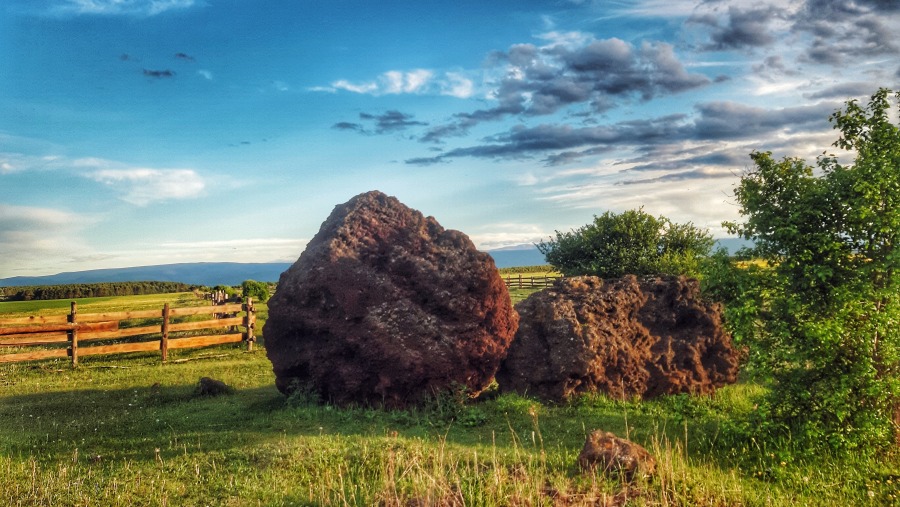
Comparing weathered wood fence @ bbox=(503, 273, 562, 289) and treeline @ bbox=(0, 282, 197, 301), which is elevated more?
treeline @ bbox=(0, 282, 197, 301)

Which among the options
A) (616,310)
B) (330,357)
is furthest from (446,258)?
(616,310)

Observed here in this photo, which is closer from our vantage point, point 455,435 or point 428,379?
point 455,435

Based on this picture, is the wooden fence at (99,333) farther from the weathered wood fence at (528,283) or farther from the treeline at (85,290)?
the treeline at (85,290)

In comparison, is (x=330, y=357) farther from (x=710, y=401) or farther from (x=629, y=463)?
(x=710, y=401)

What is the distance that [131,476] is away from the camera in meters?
9.49

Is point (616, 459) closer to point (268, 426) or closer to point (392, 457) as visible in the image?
point (392, 457)

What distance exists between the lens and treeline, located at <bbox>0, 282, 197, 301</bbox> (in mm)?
67625

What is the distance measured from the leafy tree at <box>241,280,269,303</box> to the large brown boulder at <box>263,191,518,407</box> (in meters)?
Result: 31.4

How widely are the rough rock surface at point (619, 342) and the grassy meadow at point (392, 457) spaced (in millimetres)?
549

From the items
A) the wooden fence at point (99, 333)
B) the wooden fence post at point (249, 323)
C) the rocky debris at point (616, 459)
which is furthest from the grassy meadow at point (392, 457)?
the wooden fence post at point (249, 323)

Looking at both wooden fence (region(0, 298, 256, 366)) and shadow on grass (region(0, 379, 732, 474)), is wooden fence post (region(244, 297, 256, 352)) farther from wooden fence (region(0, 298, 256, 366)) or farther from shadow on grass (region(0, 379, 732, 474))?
shadow on grass (region(0, 379, 732, 474))

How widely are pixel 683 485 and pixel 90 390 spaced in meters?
16.3

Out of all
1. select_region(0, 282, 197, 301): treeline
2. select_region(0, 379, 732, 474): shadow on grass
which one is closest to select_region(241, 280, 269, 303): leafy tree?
select_region(0, 379, 732, 474): shadow on grass

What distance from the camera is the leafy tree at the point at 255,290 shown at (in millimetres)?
44406
